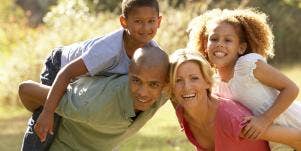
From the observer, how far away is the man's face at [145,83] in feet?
10.7

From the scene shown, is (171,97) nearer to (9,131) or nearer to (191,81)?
(191,81)

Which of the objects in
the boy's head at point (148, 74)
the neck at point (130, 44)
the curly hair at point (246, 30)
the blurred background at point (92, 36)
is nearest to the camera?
the boy's head at point (148, 74)

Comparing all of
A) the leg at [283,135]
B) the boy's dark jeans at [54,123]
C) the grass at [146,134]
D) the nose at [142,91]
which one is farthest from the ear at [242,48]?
the grass at [146,134]

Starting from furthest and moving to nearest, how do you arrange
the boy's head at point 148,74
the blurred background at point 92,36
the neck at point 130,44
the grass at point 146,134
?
1. the blurred background at point 92,36
2. the grass at point 146,134
3. the neck at point 130,44
4. the boy's head at point 148,74

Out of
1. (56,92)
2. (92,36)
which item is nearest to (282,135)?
(56,92)

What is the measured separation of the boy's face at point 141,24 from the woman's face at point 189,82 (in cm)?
32

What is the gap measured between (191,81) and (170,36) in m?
7.17

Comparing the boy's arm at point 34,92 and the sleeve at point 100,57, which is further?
the boy's arm at point 34,92

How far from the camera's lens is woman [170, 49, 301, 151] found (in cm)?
332

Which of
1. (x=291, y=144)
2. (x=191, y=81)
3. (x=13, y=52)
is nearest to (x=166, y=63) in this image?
(x=191, y=81)

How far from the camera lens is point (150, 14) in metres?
3.52

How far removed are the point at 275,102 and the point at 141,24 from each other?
80cm

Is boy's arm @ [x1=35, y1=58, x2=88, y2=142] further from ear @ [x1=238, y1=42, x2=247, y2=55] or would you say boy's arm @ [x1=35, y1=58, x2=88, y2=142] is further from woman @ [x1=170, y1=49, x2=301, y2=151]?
ear @ [x1=238, y1=42, x2=247, y2=55]

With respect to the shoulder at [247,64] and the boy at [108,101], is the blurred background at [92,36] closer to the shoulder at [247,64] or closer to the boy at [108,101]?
the boy at [108,101]
